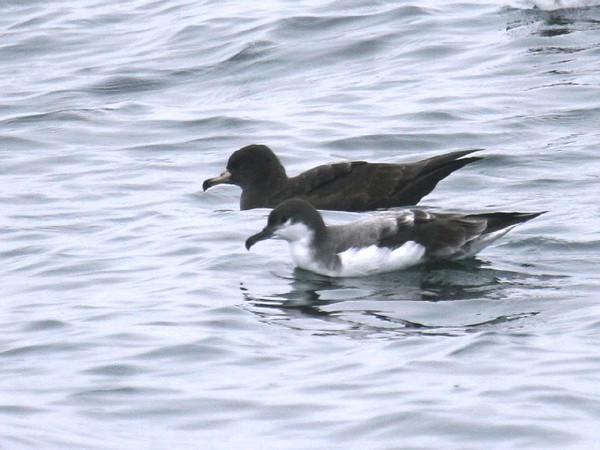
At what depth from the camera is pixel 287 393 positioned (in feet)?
28.7

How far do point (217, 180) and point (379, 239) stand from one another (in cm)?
281

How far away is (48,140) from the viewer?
54.3 feet

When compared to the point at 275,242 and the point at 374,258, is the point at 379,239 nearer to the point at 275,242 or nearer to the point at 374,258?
the point at 374,258

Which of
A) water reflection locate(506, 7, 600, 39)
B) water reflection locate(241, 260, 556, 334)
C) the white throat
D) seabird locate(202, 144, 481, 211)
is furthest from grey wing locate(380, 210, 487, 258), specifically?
water reflection locate(506, 7, 600, 39)

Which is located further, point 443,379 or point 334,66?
point 334,66

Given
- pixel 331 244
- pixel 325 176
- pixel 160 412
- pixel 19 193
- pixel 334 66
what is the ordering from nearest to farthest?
pixel 160 412 < pixel 331 244 < pixel 325 176 < pixel 19 193 < pixel 334 66

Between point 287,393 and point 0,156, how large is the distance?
790 centimetres

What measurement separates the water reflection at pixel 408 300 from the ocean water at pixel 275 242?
3cm

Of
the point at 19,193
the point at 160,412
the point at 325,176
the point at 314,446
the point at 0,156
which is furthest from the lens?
the point at 0,156

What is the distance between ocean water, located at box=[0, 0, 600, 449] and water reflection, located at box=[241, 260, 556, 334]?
0.09 feet

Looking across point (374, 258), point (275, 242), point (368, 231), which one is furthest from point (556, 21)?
point (374, 258)

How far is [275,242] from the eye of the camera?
507 inches

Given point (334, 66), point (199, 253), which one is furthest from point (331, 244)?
point (334, 66)

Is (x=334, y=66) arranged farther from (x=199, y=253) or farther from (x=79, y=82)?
(x=199, y=253)
